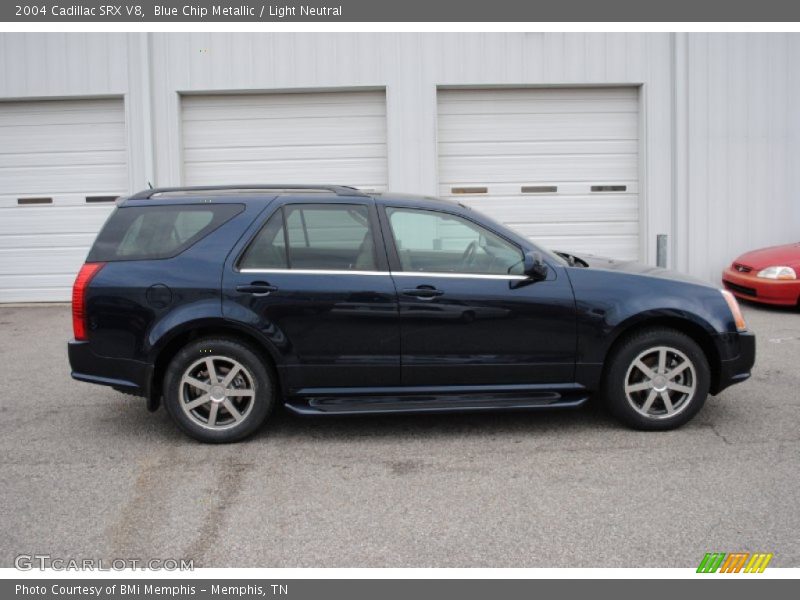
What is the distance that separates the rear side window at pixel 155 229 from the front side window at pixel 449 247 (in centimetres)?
111

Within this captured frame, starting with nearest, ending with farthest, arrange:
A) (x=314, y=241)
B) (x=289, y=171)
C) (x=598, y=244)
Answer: (x=314, y=241)
(x=289, y=171)
(x=598, y=244)

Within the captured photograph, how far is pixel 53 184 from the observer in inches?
466

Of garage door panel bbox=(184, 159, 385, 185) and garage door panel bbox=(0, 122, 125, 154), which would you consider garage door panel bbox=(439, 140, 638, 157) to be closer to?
garage door panel bbox=(184, 159, 385, 185)

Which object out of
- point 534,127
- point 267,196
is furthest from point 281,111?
point 267,196

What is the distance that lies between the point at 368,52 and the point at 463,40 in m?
1.33

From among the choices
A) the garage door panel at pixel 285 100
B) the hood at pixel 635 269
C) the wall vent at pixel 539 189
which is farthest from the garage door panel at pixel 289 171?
the hood at pixel 635 269

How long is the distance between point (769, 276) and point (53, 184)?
9.72 meters

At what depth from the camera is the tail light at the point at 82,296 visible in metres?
5.34

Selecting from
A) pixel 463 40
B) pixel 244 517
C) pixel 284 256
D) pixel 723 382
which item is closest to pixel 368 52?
pixel 463 40

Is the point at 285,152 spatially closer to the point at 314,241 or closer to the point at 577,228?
the point at 577,228

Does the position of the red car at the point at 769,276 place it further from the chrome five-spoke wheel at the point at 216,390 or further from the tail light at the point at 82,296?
the tail light at the point at 82,296

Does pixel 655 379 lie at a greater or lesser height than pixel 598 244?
lesser

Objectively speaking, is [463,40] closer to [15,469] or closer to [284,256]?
[284,256]

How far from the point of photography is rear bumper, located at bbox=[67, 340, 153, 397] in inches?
209
